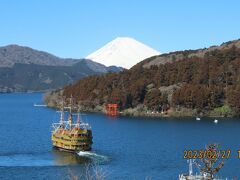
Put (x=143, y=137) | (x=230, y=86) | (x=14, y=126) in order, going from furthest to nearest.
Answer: (x=230, y=86) → (x=14, y=126) → (x=143, y=137)

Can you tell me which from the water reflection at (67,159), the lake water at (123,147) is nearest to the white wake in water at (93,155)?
the lake water at (123,147)

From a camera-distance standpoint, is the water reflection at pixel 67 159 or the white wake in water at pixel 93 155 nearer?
the water reflection at pixel 67 159

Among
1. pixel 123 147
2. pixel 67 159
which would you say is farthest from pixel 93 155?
pixel 123 147

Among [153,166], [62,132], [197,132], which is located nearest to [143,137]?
[197,132]

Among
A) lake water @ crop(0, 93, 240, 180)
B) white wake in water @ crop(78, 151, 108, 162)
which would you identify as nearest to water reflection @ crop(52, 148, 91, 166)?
lake water @ crop(0, 93, 240, 180)

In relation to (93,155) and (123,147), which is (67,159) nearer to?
(93,155)

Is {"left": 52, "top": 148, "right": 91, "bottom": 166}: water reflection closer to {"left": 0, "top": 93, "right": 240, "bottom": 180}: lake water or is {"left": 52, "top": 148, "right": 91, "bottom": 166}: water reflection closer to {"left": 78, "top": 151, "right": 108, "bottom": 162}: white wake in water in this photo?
{"left": 0, "top": 93, "right": 240, "bottom": 180}: lake water

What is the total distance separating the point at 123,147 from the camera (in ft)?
362

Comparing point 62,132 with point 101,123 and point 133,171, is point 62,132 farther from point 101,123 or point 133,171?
point 101,123

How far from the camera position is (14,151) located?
10475 centimetres

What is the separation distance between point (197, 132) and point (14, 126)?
54.6 meters

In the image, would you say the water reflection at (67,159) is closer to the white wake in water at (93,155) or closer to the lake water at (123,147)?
the lake water at (123,147)

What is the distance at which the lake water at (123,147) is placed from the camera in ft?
271

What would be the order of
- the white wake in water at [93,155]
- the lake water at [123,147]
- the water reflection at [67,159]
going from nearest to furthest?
the lake water at [123,147]
the water reflection at [67,159]
the white wake in water at [93,155]
